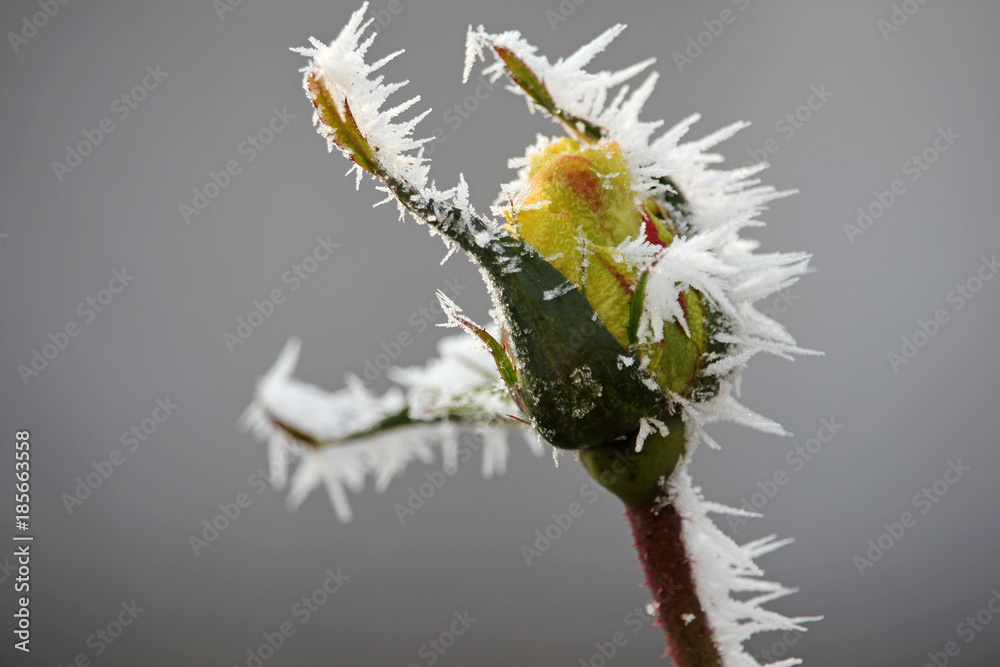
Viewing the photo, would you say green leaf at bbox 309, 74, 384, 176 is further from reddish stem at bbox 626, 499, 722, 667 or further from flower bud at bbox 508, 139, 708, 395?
reddish stem at bbox 626, 499, 722, 667

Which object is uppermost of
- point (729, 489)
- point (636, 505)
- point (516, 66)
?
point (516, 66)

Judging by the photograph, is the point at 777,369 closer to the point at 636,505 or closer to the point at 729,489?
the point at 729,489

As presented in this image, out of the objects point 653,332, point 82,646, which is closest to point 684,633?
point 653,332

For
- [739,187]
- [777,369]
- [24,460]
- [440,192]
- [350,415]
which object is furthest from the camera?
[777,369]

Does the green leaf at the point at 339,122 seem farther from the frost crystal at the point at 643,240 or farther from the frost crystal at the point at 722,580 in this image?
the frost crystal at the point at 722,580
